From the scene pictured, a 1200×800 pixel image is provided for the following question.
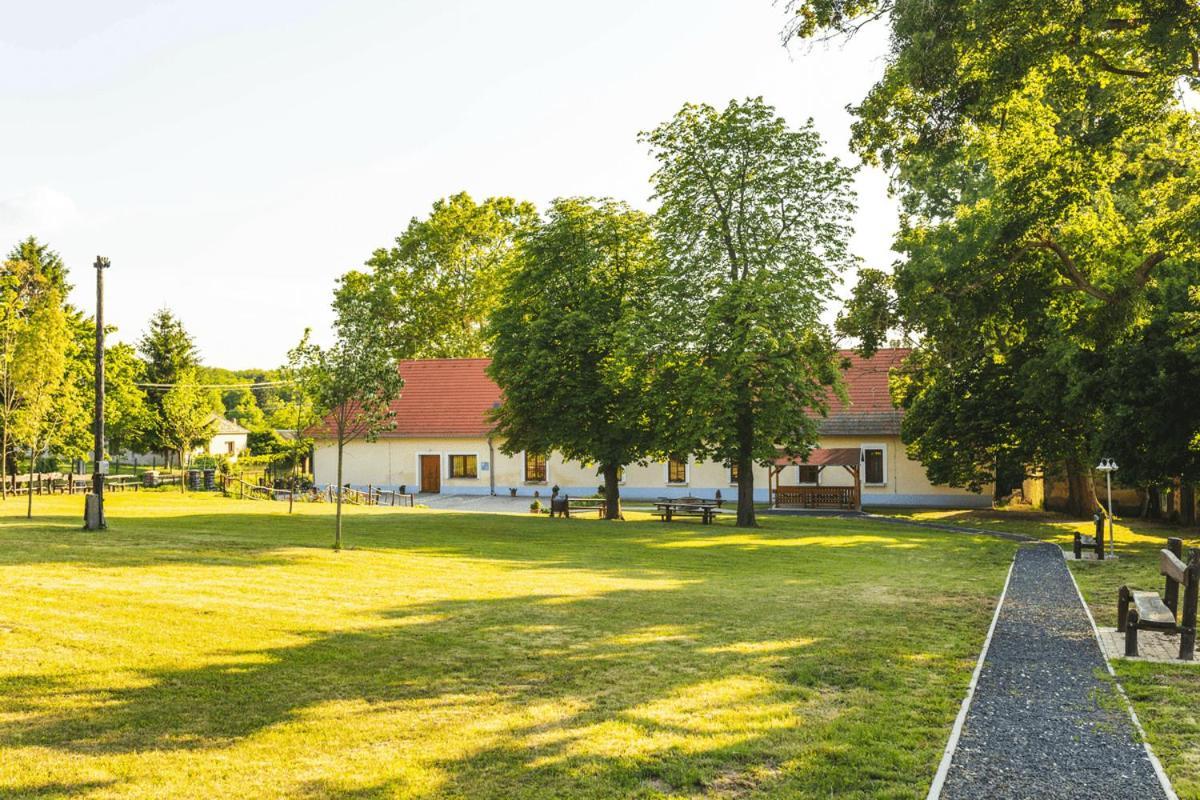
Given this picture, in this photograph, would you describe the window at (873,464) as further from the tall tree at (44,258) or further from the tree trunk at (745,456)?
the tall tree at (44,258)

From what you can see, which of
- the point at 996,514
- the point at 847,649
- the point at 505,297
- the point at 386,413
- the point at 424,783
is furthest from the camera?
the point at 996,514

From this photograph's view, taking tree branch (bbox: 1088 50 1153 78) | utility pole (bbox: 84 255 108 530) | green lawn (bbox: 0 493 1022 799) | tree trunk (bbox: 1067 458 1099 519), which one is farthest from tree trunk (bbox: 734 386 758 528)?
utility pole (bbox: 84 255 108 530)

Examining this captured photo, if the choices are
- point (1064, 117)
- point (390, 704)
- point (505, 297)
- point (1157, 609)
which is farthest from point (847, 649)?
point (505, 297)

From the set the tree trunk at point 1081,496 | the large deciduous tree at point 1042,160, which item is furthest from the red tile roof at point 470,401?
the large deciduous tree at point 1042,160

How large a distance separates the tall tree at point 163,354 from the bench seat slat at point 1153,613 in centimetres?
5864

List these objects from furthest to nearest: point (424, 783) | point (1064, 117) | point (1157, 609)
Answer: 1. point (1064, 117)
2. point (1157, 609)
3. point (424, 783)

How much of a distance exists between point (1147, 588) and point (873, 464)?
29.0 m

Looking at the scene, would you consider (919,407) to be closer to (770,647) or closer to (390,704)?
(770,647)

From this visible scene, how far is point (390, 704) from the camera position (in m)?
7.91

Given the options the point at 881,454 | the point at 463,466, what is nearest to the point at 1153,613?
the point at 881,454

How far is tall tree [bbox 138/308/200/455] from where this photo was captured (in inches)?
2360

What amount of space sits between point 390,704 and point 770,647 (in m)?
4.74

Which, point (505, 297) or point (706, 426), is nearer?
point (706, 426)

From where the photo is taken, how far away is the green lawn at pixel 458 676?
6.30m
